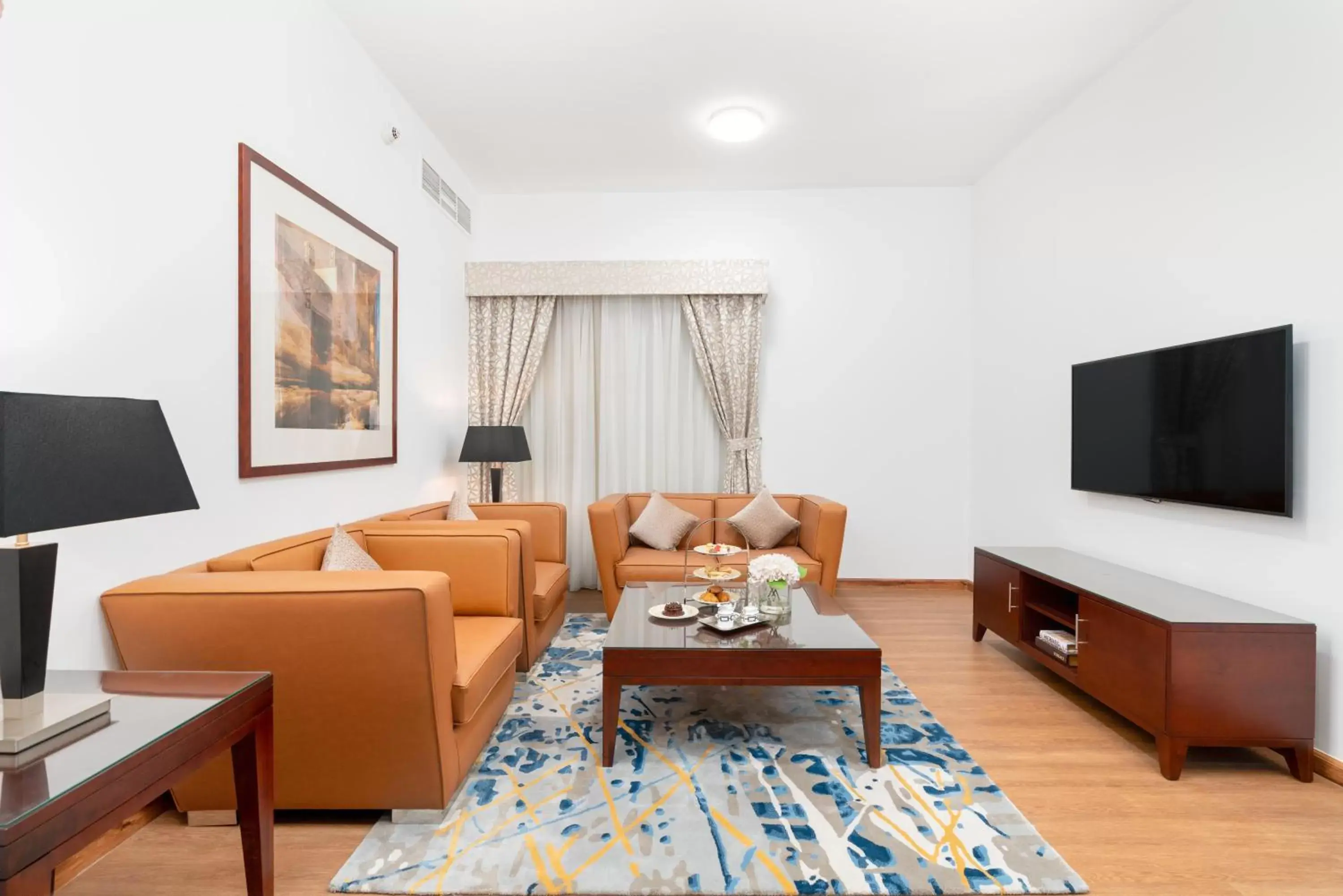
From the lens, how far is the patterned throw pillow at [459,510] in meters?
3.68

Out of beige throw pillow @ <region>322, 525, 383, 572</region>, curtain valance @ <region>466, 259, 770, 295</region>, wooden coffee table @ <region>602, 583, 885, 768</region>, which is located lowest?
wooden coffee table @ <region>602, 583, 885, 768</region>

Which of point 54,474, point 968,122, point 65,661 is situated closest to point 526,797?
point 65,661

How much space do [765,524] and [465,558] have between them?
2.17m

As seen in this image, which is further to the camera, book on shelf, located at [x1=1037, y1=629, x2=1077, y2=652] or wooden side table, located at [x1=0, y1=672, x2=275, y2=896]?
book on shelf, located at [x1=1037, y1=629, x2=1077, y2=652]

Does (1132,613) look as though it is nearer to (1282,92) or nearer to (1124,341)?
(1124,341)

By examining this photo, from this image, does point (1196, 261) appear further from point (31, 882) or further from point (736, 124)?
point (31, 882)

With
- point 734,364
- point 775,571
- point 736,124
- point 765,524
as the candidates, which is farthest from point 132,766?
point 734,364

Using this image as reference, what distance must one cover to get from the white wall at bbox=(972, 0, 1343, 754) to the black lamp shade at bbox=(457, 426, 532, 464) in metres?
3.32

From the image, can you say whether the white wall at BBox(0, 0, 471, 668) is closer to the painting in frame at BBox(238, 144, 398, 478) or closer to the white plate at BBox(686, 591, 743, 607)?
the painting in frame at BBox(238, 144, 398, 478)

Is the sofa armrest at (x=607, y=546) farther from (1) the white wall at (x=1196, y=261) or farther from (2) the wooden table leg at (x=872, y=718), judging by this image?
(1) the white wall at (x=1196, y=261)

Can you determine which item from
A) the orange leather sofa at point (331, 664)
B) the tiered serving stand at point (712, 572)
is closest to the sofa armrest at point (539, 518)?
the tiered serving stand at point (712, 572)

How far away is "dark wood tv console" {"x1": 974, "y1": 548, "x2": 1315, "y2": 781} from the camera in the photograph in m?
2.21

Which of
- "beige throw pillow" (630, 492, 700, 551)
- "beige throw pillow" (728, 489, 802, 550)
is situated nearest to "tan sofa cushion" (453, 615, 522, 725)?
"beige throw pillow" (630, 492, 700, 551)

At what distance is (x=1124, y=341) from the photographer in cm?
327
